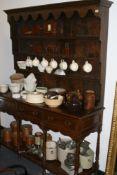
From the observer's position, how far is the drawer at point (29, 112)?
8.35 feet

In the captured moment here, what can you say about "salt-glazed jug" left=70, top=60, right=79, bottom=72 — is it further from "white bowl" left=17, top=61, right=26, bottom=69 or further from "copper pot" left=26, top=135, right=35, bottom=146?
"copper pot" left=26, top=135, right=35, bottom=146

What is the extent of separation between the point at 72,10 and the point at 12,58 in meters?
1.41

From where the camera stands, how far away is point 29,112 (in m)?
2.66

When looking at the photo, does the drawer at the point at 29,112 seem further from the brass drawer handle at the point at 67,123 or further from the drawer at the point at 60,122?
the brass drawer handle at the point at 67,123

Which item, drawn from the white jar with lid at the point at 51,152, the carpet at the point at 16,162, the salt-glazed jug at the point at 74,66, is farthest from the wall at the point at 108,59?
the carpet at the point at 16,162

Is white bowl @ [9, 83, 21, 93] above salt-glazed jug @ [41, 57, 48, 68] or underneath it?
underneath

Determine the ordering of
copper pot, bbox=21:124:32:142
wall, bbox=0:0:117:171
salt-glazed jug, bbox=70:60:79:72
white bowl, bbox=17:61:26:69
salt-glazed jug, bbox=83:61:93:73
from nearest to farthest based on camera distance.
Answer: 1. wall, bbox=0:0:117:171
2. salt-glazed jug, bbox=83:61:93:73
3. salt-glazed jug, bbox=70:60:79:72
4. white bowl, bbox=17:61:26:69
5. copper pot, bbox=21:124:32:142

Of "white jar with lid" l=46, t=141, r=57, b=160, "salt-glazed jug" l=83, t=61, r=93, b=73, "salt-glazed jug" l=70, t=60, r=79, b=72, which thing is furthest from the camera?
"white jar with lid" l=46, t=141, r=57, b=160

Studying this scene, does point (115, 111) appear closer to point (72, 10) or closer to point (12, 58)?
point (72, 10)

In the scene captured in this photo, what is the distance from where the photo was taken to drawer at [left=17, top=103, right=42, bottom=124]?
2545 mm

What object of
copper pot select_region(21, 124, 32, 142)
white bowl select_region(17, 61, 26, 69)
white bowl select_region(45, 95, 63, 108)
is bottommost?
copper pot select_region(21, 124, 32, 142)

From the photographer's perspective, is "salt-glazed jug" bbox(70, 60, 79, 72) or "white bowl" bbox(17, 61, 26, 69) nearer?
"salt-glazed jug" bbox(70, 60, 79, 72)

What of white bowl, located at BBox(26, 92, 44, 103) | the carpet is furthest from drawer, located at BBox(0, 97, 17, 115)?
the carpet

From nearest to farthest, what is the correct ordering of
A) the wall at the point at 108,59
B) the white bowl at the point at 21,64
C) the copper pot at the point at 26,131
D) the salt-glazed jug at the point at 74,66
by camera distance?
the wall at the point at 108,59, the salt-glazed jug at the point at 74,66, the white bowl at the point at 21,64, the copper pot at the point at 26,131
